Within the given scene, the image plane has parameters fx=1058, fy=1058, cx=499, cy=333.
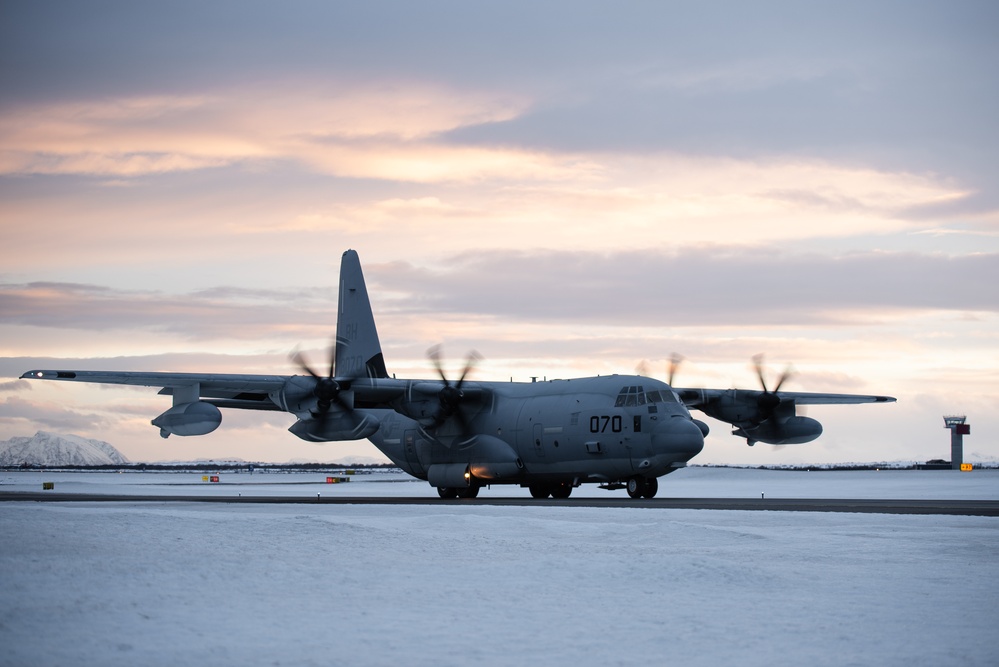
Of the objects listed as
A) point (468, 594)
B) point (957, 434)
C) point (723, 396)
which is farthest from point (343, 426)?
point (957, 434)

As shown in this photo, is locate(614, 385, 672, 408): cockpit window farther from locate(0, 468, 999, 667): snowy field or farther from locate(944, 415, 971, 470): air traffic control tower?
locate(944, 415, 971, 470): air traffic control tower

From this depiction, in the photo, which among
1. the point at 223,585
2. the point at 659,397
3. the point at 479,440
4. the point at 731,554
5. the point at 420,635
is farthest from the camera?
the point at 479,440

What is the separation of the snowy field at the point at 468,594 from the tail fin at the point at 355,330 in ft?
107

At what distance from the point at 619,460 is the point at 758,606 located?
27.2 metres

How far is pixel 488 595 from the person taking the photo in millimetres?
15297

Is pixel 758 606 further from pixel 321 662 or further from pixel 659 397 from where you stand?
pixel 659 397

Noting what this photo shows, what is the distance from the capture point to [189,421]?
38.9 m

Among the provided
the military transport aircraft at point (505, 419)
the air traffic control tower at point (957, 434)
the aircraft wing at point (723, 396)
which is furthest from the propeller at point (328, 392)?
the air traffic control tower at point (957, 434)

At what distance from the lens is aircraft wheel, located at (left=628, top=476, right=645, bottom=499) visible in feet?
140

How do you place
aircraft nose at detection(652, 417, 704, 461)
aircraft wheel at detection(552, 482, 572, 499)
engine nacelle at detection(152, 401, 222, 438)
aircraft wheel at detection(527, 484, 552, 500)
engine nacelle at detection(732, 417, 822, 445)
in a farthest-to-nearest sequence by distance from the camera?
1. engine nacelle at detection(732, 417, 822, 445)
2. aircraft wheel at detection(527, 484, 552, 500)
3. aircraft wheel at detection(552, 482, 572, 499)
4. aircraft nose at detection(652, 417, 704, 461)
5. engine nacelle at detection(152, 401, 222, 438)

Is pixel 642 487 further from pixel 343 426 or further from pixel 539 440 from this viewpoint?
pixel 343 426

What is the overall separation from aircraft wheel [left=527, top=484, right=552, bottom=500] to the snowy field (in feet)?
78.5

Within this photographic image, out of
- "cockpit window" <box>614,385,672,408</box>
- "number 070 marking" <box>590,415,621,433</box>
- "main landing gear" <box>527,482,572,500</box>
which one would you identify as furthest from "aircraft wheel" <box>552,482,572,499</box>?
"cockpit window" <box>614,385,672,408</box>

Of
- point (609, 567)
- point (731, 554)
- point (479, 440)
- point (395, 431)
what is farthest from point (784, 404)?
point (609, 567)
